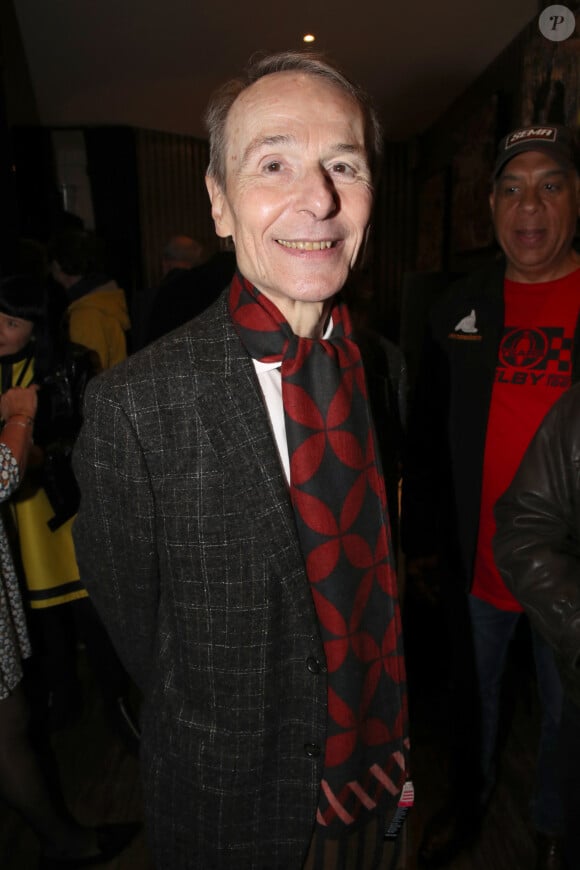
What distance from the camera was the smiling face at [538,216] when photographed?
172 centimetres

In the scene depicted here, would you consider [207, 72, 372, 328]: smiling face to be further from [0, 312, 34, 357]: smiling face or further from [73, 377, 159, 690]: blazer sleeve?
[0, 312, 34, 357]: smiling face

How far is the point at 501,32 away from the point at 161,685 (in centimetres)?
423

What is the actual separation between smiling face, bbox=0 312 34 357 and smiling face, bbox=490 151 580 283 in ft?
4.55

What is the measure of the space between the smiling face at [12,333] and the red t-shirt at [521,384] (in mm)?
1351

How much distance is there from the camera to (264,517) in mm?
928

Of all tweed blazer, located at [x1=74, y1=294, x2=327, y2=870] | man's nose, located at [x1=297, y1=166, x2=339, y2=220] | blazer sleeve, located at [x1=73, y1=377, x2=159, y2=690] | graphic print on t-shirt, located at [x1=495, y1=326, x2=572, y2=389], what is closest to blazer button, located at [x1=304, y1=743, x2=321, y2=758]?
tweed blazer, located at [x1=74, y1=294, x2=327, y2=870]

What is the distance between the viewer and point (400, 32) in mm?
4012

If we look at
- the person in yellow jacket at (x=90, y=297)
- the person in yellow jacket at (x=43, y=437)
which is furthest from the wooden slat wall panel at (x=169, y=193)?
the person in yellow jacket at (x=43, y=437)

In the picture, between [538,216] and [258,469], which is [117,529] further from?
[538,216]

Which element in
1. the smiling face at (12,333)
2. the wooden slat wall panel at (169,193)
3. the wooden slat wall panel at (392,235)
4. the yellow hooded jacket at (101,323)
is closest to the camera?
the smiling face at (12,333)

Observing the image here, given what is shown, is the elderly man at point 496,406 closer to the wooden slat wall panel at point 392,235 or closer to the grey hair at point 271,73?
the grey hair at point 271,73

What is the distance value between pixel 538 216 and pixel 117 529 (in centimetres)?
136

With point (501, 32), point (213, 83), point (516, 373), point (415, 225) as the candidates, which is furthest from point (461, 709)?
point (415, 225)

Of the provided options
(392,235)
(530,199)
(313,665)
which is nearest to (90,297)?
(530,199)
